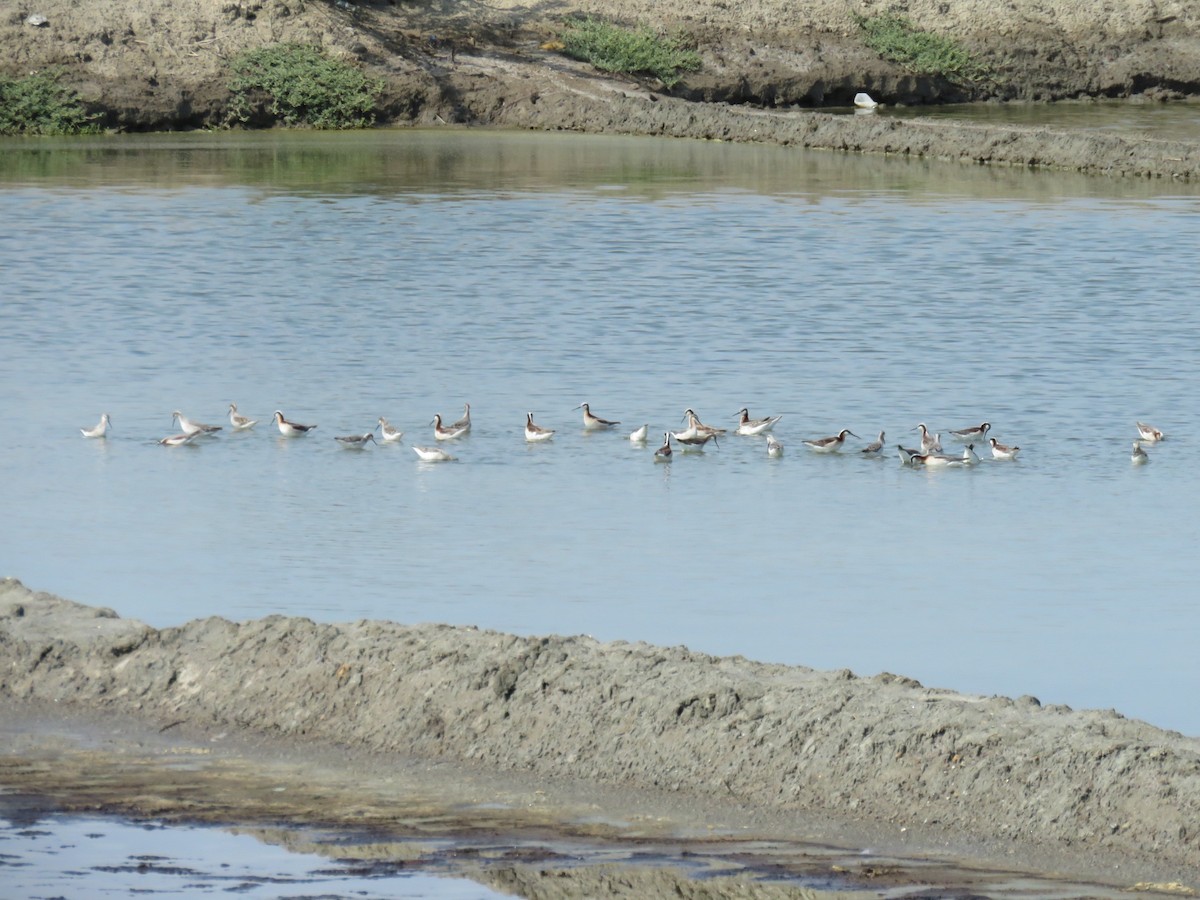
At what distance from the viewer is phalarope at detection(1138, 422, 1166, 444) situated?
14445 mm

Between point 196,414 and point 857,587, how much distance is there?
6.69 metres

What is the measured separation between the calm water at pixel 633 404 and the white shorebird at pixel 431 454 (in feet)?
0.20

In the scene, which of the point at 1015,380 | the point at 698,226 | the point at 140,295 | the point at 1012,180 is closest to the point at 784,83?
the point at 1012,180

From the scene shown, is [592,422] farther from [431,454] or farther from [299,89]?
[299,89]

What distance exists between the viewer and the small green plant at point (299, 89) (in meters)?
42.2

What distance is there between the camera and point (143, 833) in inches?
280

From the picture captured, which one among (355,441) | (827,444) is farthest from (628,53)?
(827,444)

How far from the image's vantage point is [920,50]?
161ft

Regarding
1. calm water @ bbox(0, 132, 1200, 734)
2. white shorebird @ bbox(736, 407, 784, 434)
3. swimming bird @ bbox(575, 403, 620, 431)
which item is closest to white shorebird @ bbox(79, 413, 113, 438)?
calm water @ bbox(0, 132, 1200, 734)

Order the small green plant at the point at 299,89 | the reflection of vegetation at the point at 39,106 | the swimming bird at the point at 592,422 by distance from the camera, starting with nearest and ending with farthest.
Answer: the swimming bird at the point at 592,422 < the reflection of vegetation at the point at 39,106 < the small green plant at the point at 299,89

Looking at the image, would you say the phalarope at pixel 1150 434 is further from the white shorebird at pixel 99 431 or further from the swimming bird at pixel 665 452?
the white shorebird at pixel 99 431

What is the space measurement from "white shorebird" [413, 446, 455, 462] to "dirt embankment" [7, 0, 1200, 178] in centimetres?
2282

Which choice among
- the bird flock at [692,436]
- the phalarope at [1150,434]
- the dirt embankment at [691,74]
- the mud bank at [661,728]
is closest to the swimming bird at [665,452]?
the bird flock at [692,436]

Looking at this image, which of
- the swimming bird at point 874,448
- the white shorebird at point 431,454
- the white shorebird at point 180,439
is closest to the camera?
the white shorebird at point 431,454
